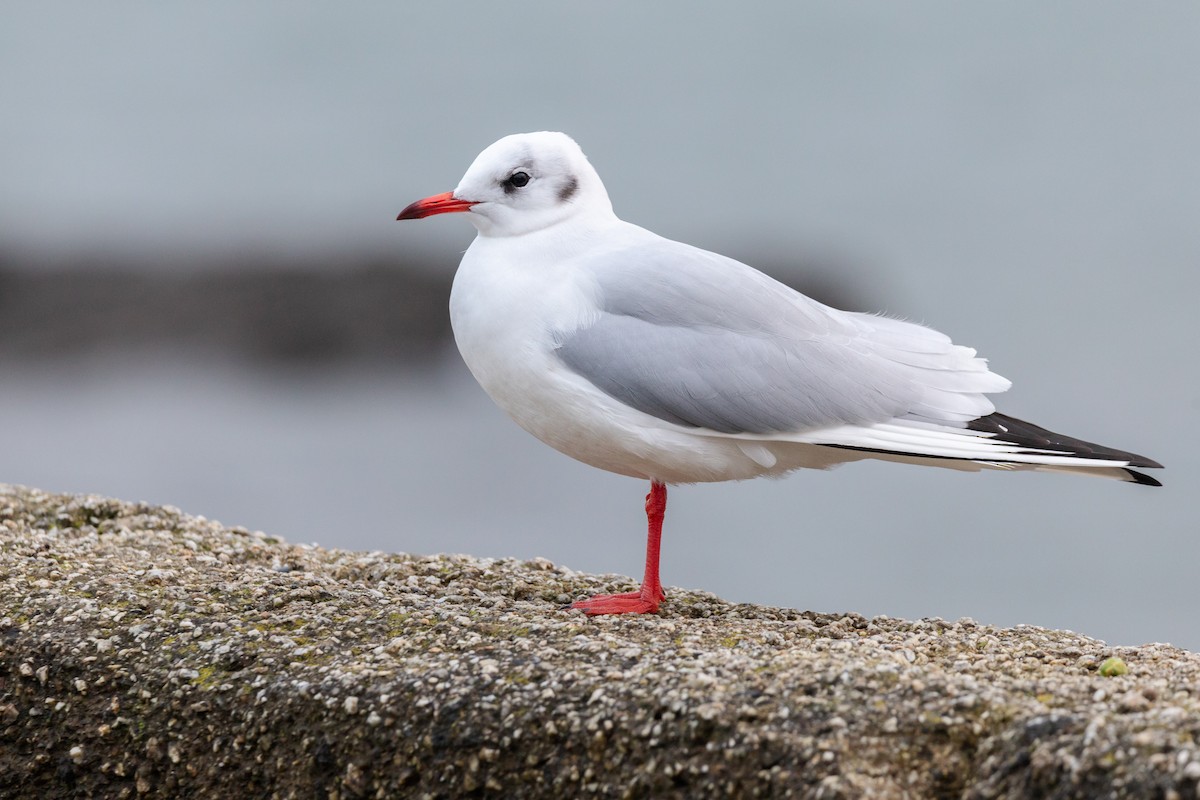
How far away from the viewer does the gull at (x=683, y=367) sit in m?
4.42

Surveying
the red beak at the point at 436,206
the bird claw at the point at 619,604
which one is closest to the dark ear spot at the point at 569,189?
the red beak at the point at 436,206

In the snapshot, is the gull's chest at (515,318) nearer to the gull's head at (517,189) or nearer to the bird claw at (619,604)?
the gull's head at (517,189)

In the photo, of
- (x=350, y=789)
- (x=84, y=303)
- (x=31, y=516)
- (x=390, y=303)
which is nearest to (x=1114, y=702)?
(x=350, y=789)

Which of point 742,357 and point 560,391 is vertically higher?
point 742,357

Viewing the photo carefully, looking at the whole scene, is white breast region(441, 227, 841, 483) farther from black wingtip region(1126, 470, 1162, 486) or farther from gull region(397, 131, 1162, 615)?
black wingtip region(1126, 470, 1162, 486)

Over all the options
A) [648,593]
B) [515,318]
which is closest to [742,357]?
[515,318]

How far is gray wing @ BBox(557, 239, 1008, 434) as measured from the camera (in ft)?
14.5

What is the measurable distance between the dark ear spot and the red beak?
323mm

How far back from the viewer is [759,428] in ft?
14.5

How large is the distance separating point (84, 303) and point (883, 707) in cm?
1419

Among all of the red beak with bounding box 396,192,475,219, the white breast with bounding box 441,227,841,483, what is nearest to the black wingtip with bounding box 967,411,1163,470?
the white breast with bounding box 441,227,841,483

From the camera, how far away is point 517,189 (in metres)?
4.88

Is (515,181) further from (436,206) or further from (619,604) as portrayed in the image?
(619,604)

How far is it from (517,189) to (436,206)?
298 mm
